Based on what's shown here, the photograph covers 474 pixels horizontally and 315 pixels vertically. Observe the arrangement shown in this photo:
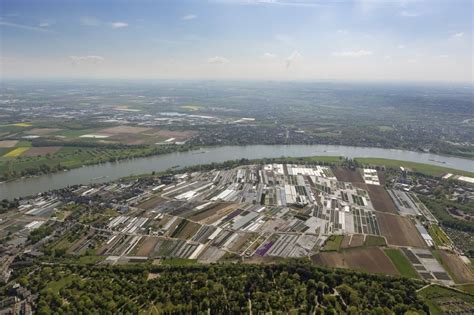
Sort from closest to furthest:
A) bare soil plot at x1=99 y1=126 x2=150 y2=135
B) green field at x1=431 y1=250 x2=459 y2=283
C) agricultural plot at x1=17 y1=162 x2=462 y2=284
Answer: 1. green field at x1=431 y1=250 x2=459 y2=283
2. agricultural plot at x1=17 y1=162 x2=462 y2=284
3. bare soil plot at x1=99 y1=126 x2=150 y2=135

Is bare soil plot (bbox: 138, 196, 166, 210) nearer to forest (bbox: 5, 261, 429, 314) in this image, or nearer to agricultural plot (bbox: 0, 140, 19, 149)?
forest (bbox: 5, 261, 429, 314)

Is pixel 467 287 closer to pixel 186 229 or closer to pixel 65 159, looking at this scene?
pixel 186 229

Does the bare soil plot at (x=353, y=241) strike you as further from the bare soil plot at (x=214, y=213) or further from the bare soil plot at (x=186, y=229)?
the bare soil plot at (x=186, y=229)

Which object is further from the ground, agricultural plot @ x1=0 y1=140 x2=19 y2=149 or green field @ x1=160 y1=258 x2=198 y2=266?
agricultural plot @ x1=0 y1=140 x2=19 y2=149

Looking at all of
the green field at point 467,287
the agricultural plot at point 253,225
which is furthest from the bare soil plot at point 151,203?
the green field at point 467,287

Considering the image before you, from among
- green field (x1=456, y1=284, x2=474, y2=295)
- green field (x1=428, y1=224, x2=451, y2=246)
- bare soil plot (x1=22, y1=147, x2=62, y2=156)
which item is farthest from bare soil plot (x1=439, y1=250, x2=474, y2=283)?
bare soil plot (x1=22, y1=147, x2=62, y2=156)

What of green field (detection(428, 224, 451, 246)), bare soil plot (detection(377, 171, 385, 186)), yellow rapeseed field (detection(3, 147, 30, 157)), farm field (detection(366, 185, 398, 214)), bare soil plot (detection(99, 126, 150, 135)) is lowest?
green field (detection(428, 224, 451, 246))
